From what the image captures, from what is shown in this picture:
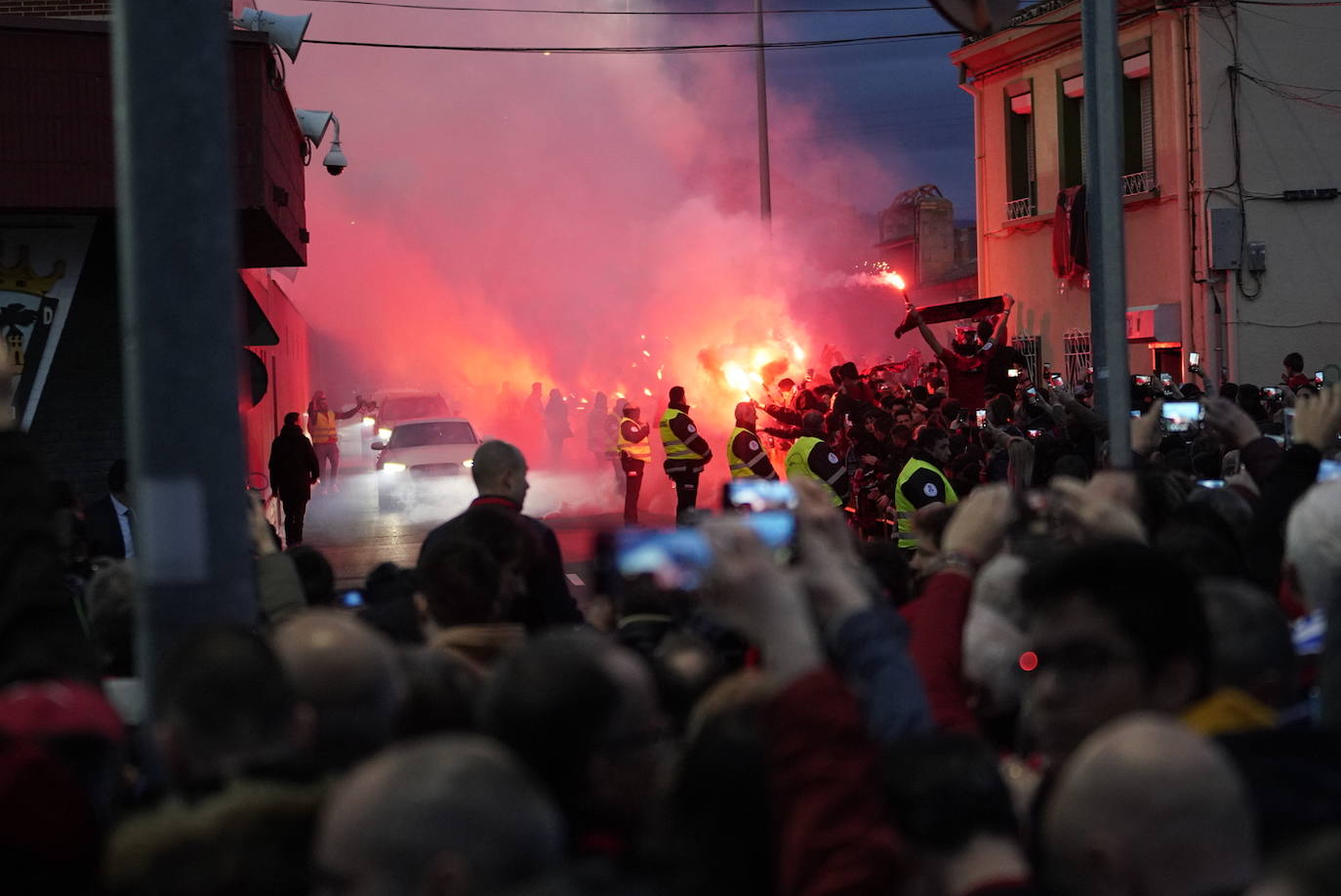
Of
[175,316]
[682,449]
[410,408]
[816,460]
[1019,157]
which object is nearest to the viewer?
[175,316]

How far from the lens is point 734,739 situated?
278 centimetres

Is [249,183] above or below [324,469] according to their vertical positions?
above

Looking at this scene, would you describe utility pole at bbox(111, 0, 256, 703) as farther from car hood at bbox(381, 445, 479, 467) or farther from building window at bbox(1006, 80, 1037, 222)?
building window at bbox(1006, 80, 1037, 222)

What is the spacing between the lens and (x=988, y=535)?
15.5 ft

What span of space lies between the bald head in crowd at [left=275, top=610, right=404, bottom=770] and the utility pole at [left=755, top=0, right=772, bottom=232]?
94.7ft

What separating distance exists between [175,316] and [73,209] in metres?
10.9

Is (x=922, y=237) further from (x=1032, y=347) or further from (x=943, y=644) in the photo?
(x=943, y=644)

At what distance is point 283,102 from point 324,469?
1489 cm

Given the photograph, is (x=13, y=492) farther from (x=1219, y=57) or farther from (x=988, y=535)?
(x=1219, y=57)

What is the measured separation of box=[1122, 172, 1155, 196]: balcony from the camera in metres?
26.2

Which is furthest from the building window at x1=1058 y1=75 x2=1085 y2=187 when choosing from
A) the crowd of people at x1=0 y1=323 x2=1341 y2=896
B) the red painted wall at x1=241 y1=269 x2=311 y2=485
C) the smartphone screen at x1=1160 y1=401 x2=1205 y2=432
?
the crowd of people at x1=0 y1=323 x2=1341 y2=896

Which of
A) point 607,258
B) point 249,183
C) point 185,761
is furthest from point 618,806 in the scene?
point 607,258

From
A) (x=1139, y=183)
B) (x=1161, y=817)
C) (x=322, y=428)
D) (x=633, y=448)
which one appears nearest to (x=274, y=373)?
(x=322, y=428)

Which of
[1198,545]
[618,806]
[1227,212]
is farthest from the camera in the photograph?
[1227,212]
